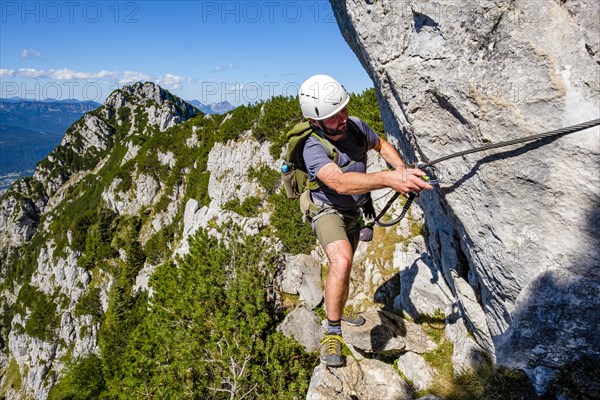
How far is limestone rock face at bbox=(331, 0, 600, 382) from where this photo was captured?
11.0ft

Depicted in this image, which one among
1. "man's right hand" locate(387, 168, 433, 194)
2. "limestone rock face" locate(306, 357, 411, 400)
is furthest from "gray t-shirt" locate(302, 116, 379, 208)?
"limestone rock face" locate(306, 357, 411, 400)

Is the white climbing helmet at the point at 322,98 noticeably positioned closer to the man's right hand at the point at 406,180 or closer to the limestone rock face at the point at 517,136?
the limestone rock face at the point at 517,136

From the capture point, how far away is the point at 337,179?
4.46 metres

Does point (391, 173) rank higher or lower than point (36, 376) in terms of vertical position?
higher

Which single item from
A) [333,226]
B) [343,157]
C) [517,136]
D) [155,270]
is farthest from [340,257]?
[155,270]

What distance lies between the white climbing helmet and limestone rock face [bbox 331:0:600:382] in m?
0.86

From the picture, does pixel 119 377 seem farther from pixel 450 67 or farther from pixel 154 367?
pixel 450 67

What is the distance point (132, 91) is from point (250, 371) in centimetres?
13587

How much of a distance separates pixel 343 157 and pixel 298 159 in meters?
0.77

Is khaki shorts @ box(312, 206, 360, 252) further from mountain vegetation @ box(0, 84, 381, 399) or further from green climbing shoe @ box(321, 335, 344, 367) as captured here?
mountain vegetation @ box(0, 84, 381, 399)

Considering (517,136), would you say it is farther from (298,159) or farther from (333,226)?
(298,159)

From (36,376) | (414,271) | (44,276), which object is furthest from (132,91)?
(414,271)

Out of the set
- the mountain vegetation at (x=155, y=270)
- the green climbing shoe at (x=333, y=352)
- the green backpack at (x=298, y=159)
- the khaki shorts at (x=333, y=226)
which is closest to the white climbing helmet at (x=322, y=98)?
the green backpack at (x=298, y=159)

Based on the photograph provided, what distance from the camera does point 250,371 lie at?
313 inches
